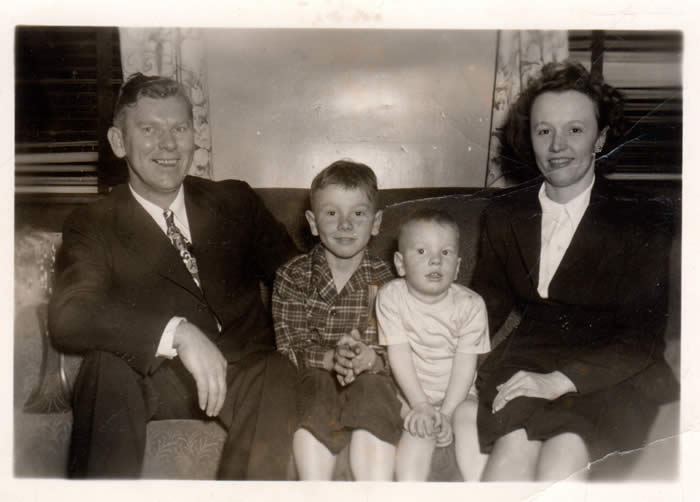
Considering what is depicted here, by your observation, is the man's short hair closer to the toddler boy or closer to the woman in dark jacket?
the toddler boy

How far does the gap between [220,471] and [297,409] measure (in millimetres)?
174

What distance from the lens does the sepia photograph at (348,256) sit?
4.19ft

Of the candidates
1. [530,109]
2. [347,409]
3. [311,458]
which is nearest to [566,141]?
[530,109]

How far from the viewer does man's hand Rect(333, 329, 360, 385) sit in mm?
1298

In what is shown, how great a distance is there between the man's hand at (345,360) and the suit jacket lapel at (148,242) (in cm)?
29

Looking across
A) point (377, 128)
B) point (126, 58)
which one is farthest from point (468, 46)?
point (126, 58)

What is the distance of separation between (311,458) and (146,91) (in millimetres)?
743

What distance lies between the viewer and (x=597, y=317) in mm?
1346

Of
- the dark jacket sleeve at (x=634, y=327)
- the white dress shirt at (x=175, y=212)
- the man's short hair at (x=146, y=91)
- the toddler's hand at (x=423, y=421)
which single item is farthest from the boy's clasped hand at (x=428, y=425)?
the man's short hair at (x=146, y=91)

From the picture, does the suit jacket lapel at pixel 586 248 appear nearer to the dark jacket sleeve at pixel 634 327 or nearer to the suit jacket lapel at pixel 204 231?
the dark jacket sleeve at pixel 634 327

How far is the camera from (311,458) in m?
1.27

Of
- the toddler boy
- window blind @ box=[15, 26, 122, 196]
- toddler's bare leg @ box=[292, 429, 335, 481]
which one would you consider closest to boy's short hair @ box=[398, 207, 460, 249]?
the toddler boy

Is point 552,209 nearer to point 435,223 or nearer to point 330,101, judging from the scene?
point 435,223

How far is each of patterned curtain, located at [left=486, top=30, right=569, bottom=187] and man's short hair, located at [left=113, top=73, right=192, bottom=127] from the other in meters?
0.60
